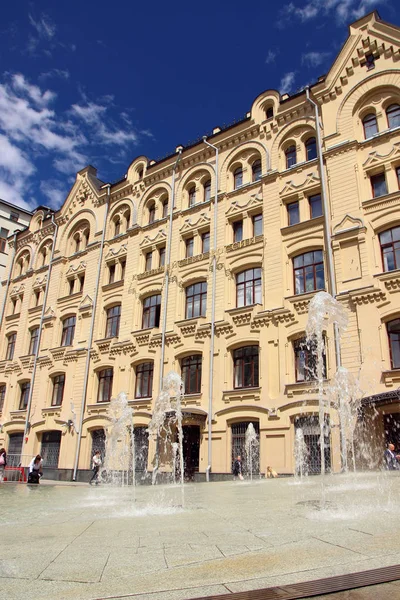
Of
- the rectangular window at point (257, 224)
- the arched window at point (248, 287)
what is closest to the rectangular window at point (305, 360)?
the arched window at point (248, 287)

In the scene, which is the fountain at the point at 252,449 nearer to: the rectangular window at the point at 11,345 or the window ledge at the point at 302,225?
the window ledge at the point at 302,225

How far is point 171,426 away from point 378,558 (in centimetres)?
1922

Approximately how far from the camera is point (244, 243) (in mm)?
23844

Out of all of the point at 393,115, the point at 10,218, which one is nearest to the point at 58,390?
the point at 393,115

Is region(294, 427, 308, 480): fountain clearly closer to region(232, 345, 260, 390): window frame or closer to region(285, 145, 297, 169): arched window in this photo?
region(232, 345, 260, 390): window frame

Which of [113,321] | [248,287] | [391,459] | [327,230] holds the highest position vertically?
[327,230]

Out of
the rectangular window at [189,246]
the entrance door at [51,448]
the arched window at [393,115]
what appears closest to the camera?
the arched window at [393,115]

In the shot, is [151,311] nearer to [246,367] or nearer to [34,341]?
[246,367]

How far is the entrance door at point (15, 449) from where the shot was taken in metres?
28.6

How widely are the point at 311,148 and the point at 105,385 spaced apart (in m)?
18.2

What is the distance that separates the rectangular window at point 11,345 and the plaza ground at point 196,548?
28.2 meters

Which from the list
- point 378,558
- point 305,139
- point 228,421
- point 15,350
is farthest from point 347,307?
point 15,350

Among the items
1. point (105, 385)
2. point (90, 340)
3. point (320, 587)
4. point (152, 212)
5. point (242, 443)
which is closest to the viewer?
point (320, 587)

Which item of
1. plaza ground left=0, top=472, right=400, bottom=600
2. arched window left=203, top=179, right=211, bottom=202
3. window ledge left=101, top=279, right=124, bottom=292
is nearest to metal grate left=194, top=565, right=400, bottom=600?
plaza ground left=0, top=472, right=400, bottom=600
